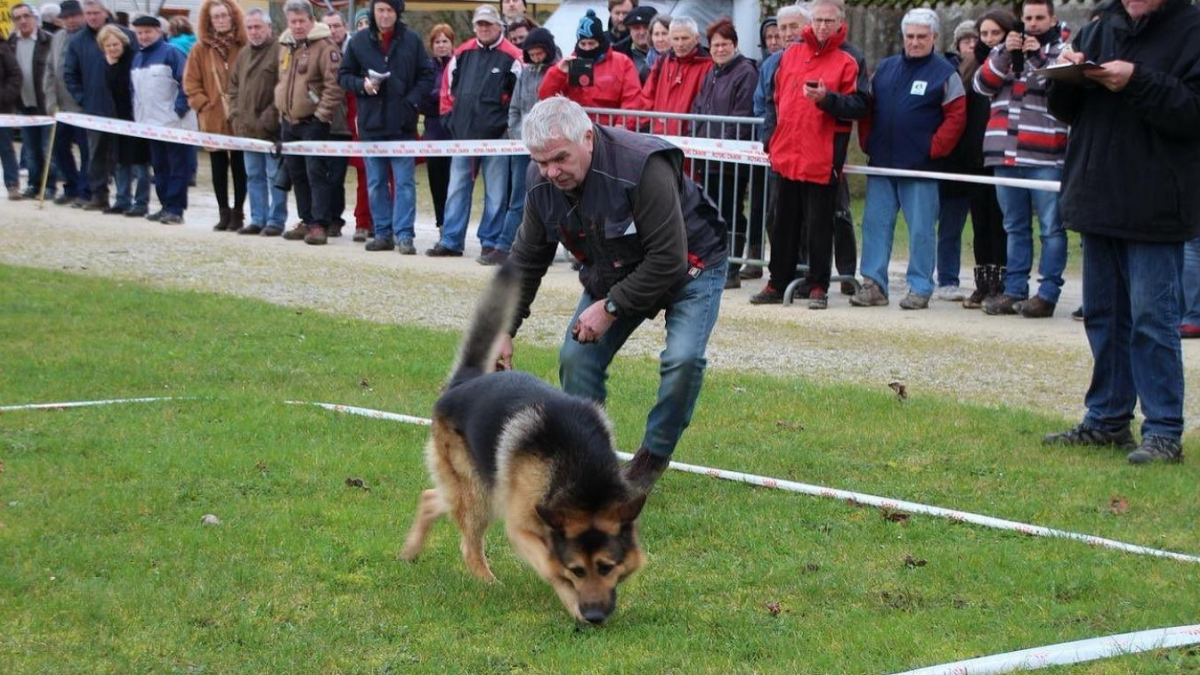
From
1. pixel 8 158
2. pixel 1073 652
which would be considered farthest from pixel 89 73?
pixel 1073 652

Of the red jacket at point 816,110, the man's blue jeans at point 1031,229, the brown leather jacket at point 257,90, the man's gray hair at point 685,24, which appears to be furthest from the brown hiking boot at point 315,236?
the man's blue jeans at point 1031,229

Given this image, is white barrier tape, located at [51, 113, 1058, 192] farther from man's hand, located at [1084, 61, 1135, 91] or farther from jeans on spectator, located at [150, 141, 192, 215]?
man's hand, located at [1084, 61, 1135, 91]

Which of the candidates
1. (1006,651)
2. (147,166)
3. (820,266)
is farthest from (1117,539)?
(147,166)

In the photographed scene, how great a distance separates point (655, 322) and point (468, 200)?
13.1 feet

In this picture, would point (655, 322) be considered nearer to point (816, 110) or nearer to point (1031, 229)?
point (816, 110)

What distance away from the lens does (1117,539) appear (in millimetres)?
6027

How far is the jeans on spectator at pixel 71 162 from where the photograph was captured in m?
18.6

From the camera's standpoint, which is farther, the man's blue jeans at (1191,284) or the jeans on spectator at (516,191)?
the jeans on spectator at (516,191)

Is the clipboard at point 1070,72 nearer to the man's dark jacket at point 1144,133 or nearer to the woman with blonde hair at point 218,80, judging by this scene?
the man's dark jacket at point 1144,133

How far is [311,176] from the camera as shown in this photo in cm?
1580

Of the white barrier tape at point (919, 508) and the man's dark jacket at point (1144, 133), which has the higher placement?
the man's dark jacket at point (1144, 133)

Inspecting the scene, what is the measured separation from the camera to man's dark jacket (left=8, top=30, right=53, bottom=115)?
1908 cm

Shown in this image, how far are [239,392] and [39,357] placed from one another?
175 cm

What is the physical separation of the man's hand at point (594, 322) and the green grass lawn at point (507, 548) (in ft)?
2.84
